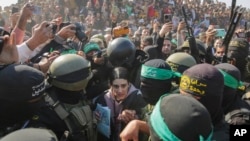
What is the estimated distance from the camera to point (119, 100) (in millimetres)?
3322

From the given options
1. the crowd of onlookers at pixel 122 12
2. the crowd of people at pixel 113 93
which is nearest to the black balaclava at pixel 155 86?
the crowd of people at pixel 113 93

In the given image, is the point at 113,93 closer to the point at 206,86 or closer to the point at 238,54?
the point at 206,86

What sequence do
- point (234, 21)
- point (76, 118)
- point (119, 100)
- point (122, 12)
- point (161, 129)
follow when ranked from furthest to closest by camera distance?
point (122, 12), point (234, 21), point (119, 100), point (76, 118), point (161, 129)

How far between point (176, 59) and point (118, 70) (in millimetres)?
621

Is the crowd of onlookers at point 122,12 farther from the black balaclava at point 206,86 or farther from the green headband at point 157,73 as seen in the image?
the black balaclava at point 206,86

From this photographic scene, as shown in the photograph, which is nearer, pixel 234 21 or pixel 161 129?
pixel 161 129

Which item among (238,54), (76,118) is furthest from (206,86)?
(238,54)

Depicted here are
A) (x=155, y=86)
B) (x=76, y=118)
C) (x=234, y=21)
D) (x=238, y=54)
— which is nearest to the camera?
(x=76, y=118)

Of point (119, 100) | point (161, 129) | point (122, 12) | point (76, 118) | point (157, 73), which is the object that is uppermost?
point (161, 129)

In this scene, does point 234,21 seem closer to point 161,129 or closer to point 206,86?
point 206,86

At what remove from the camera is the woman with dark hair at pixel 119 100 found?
3.07m

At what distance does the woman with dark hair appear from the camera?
3.07 meters

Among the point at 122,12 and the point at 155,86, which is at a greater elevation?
the point at 155,86

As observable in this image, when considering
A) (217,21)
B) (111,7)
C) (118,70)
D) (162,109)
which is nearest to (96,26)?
(111,7)
